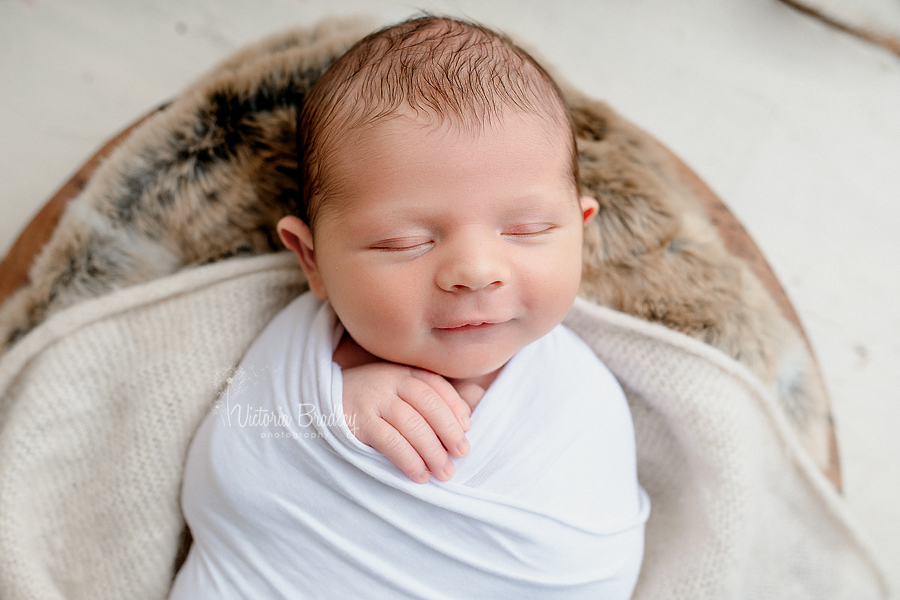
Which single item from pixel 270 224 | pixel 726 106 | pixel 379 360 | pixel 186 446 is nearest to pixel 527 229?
pixel 379 360

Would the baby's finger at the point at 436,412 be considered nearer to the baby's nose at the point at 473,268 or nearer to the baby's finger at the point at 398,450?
the baby's finger at the point at 398,450

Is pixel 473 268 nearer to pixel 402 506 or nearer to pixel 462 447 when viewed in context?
pixel 462 447

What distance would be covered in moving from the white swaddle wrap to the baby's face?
135 mm

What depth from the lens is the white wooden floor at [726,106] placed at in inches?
66.6

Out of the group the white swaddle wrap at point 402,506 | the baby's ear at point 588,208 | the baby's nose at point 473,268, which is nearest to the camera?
the baby's nose at point 473,268

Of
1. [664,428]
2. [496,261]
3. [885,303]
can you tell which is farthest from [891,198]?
[496,261]

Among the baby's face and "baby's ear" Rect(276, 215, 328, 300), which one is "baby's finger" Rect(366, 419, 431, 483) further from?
"baby's ear" Rect(276, 215, 328, 300)

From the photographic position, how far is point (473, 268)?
0.82 metres

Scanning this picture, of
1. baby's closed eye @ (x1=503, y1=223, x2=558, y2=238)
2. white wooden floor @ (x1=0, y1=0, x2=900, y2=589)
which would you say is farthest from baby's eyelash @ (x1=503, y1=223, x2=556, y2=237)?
white wooden floor @ (x1=0, y1=0, x2=900, y2=589)

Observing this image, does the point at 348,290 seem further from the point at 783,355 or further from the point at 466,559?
the point at 783,355

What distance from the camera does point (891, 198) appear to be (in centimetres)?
182

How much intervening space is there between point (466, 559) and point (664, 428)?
0.47m

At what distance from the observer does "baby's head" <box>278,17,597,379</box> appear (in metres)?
0.85

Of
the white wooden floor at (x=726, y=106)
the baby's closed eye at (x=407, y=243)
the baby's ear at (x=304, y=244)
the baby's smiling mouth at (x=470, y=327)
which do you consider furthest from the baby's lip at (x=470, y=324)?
the white wooden floor at (x=726, y=106)
